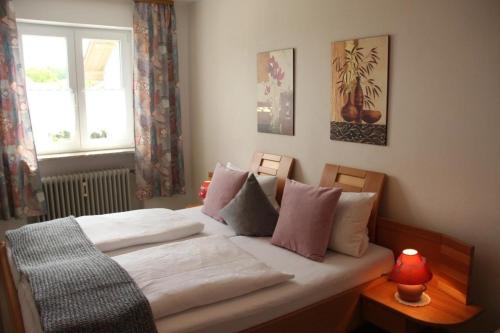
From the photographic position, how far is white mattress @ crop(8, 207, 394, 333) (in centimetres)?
193

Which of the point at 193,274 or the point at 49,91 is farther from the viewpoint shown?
the point at 49,91

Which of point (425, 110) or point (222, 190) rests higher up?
point (425, 110)

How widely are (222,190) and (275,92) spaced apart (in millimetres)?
939

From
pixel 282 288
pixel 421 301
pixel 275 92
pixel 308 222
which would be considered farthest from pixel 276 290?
pixel 275 92

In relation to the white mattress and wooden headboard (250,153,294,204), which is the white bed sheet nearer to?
the white mattress

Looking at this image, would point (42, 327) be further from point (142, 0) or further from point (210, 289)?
point (142, 0)

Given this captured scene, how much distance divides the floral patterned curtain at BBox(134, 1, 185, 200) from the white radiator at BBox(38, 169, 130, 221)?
7.2 inches

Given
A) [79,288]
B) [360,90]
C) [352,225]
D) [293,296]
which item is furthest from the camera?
[360,90]

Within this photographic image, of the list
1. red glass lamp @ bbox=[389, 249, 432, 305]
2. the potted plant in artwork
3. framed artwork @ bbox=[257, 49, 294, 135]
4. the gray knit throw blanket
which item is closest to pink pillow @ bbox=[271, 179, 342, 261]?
red glass lamp @ bbox=[389, 249, 432, 305]

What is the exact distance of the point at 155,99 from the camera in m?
4.40

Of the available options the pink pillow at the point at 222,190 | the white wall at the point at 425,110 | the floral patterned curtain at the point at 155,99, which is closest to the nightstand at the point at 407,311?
the white wall at the point at 425,110

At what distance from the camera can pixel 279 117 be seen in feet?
11.6

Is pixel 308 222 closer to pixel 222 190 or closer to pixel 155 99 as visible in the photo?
pixel 222 190

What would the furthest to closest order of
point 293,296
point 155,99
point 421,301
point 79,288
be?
point 155,99 → point 421,301 → point 293,296 → point 79,288
